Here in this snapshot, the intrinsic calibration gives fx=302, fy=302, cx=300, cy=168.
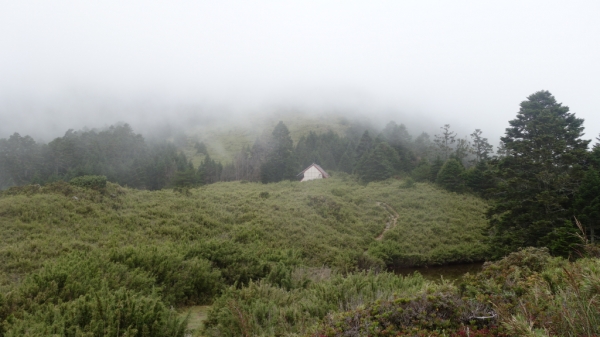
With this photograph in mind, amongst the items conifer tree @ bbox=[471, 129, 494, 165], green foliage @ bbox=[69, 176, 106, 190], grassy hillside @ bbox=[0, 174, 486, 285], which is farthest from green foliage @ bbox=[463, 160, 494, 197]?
green foliage @ bbox=[69, 176, 106, 190]

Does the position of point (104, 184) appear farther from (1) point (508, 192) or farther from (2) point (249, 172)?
(2) point (249, 172)

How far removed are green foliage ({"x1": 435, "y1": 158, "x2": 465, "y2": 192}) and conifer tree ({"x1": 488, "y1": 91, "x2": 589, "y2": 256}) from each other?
58.8 feet

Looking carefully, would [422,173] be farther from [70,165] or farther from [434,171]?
[70,165]

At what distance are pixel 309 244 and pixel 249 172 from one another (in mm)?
40414

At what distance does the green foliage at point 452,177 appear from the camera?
120 ft

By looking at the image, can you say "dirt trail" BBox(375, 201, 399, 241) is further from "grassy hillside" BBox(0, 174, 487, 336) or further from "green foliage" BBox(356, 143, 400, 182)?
"green foliage" BBox(356, 143, 400, 182)

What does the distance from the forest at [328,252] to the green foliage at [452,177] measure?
174 mm

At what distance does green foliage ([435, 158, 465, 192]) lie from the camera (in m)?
36.4

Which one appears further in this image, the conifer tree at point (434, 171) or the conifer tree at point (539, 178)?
the conifer tree at point (434, 171)

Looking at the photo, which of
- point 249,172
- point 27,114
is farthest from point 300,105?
point 27,114

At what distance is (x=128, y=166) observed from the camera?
54156 millimetres

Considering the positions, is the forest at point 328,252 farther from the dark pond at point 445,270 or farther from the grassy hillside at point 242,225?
the dark pond at point 445,270

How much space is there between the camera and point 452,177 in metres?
36.9

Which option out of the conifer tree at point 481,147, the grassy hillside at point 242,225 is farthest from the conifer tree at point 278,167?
the conifer tree at point 481,147
